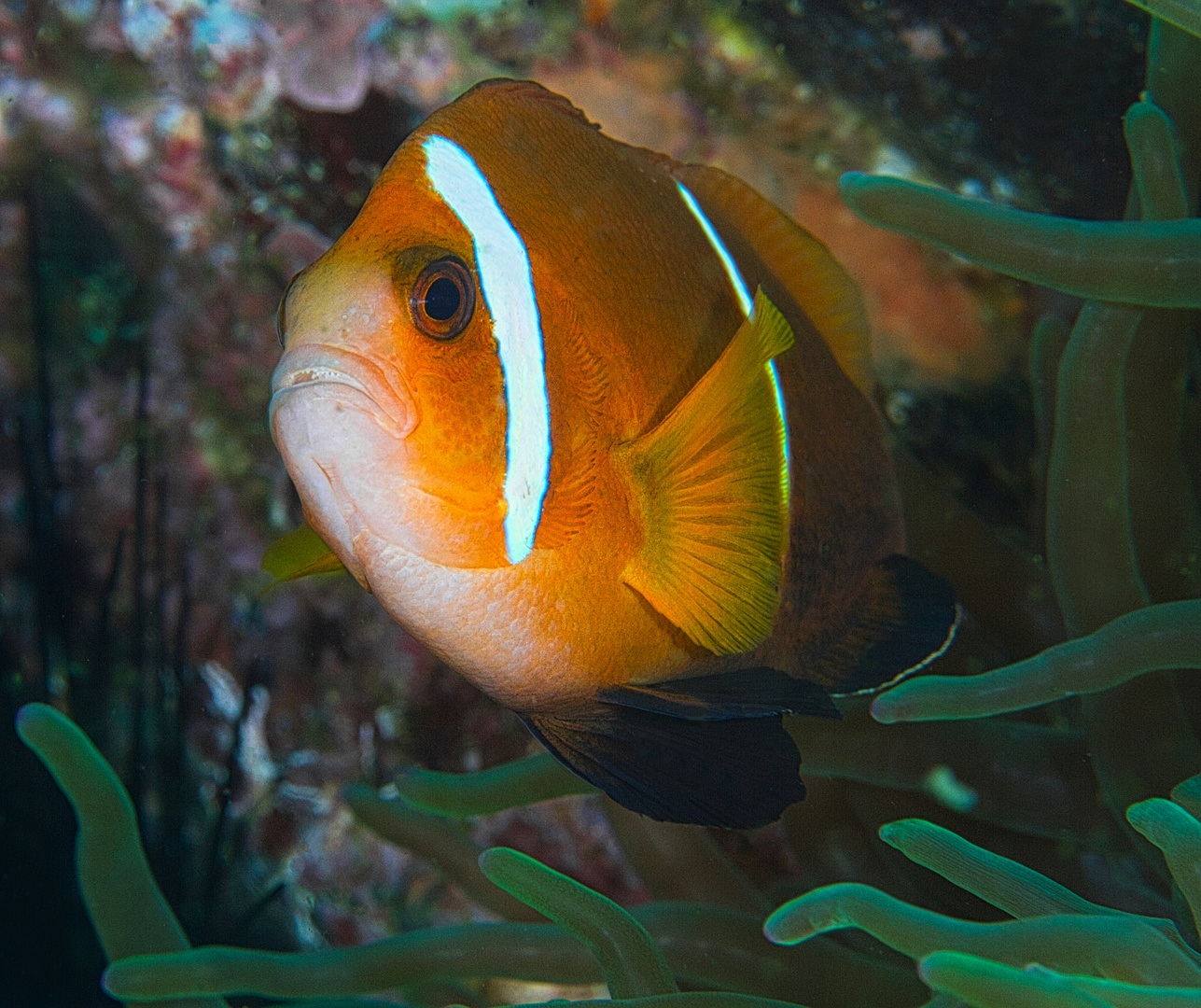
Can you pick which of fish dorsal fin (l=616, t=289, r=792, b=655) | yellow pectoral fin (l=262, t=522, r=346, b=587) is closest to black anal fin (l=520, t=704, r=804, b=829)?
fish dorsal fin (l=616, t=289, r=792, b=655)

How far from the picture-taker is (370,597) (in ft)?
7.55

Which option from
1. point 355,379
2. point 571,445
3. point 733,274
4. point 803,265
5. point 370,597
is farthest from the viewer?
point 370,597

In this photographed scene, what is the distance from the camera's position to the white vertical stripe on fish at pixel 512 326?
83 centimetres

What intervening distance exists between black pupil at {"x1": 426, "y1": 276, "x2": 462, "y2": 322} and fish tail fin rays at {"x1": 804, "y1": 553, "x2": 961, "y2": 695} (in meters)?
0.72

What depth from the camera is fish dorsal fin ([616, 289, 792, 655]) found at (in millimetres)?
875

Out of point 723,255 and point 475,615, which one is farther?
point 723,255

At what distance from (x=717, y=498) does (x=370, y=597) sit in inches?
62.6

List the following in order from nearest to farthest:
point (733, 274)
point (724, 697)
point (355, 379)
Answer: point (355, 379) < point (724, 697) < point (733, 274)

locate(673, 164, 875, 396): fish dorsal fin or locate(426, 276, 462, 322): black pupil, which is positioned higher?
locate(673, 164, 875, 396): fish dorsal fin

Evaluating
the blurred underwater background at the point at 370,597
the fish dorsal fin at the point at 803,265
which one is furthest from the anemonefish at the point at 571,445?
the blurred underwater background at the point at 370,597

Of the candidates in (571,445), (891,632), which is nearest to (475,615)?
(571,445)

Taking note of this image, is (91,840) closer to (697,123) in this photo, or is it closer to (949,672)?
(949,672)

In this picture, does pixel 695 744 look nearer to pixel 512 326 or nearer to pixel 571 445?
pixel 571 445

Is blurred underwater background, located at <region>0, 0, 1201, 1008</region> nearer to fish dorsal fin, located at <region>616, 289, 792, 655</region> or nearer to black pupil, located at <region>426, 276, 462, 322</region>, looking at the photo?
fish dorsal fin, located at <region>616, 289, 792, 655</region>
